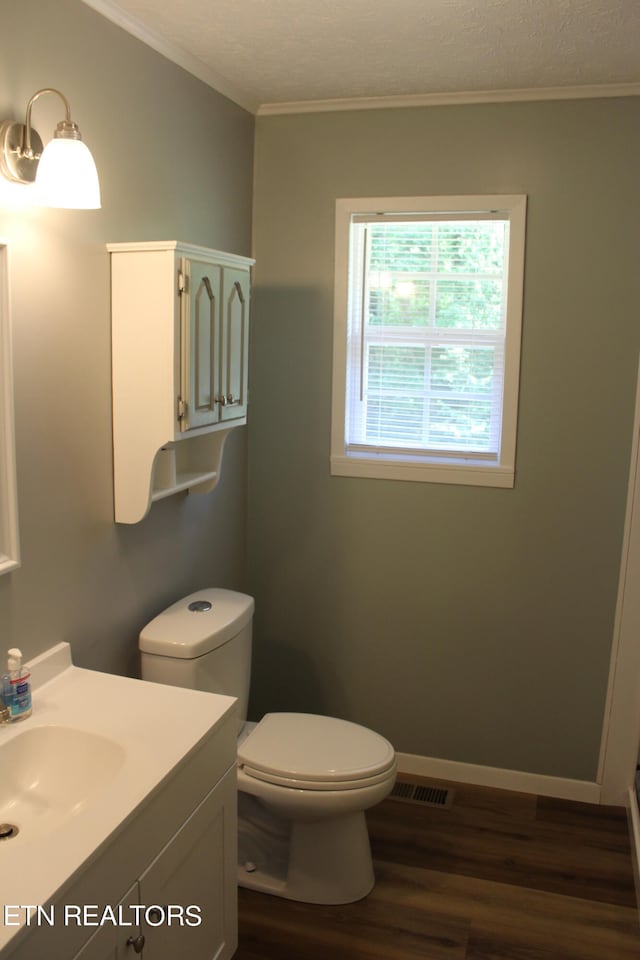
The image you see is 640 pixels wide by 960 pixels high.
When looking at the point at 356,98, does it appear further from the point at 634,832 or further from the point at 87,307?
the point at 634,832

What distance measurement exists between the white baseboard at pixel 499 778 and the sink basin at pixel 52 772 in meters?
1.62

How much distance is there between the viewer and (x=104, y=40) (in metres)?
2.03

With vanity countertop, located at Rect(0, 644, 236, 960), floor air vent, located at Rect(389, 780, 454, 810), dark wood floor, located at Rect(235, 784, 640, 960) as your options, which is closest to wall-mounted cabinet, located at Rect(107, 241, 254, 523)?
vanity countertop, located at Rect(0, 644, 236, 960)

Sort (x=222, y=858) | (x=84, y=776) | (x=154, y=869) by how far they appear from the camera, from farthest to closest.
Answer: (x=222, y=858) < (x=84, y=776) < (x=154, y=869)

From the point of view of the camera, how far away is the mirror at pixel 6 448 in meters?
1.74

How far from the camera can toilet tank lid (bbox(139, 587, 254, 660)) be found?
226 cm

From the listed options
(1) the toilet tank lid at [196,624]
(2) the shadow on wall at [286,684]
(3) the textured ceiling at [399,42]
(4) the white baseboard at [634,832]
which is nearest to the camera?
(3) the textured ceiling at [399,42]

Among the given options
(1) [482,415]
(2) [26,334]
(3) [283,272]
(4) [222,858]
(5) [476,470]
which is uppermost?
(3) [283,272]

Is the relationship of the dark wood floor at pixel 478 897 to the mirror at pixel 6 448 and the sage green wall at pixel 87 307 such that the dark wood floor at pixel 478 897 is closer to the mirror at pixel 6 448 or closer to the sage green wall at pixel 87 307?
the sage green wall at pixel 87 307

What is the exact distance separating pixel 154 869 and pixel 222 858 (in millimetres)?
365

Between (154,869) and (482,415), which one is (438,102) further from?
(154,869)

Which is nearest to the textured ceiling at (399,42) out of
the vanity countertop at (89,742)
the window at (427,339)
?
the window at (427,339)

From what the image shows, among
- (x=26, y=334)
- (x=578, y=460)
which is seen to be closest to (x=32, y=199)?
(x=26, y=334)

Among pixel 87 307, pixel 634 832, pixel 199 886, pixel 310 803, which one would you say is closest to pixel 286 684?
pixel 310 803
